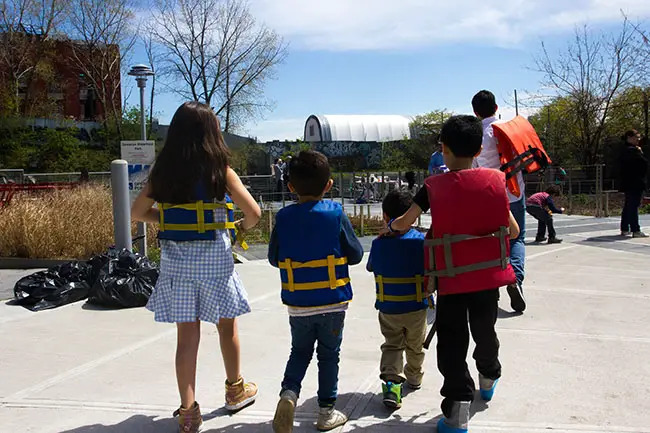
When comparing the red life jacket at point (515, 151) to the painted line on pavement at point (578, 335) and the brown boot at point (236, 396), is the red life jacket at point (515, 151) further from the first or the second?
the brown boot at point (236, 396)

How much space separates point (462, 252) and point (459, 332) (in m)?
0.41

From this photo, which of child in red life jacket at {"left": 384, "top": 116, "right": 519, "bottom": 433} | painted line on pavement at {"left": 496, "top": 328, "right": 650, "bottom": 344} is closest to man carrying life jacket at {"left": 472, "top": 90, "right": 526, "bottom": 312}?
painted line on pavement at {"left": 496, "top": 328, "right": 650, "bottom": 344}

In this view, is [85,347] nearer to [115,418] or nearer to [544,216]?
[115,418]

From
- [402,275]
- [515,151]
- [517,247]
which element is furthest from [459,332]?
[517,247]

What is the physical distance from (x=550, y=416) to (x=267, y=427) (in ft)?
4.88

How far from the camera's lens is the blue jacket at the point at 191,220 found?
3078 mm

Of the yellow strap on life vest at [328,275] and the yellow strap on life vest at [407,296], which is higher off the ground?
the yellow strap on life vest at [328,275]

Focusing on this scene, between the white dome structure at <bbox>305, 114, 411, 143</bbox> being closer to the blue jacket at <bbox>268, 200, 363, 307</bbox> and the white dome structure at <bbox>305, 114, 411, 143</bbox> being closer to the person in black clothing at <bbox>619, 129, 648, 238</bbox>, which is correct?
the person in black clothing at <bbox>619, 129, 648, 238</bbox>

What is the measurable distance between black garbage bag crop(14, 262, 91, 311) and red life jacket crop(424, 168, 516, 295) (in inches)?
176

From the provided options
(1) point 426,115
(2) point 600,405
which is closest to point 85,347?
(2) point 600,405

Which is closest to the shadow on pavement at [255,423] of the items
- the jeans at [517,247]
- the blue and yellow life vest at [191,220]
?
the blue and yellow life vest at [191,220]

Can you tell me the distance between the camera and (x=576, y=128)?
25.9 meters

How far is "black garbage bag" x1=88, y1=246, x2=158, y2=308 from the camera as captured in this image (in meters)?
5.98

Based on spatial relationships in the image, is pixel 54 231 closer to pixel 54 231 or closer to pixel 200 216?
pixel 54 231
